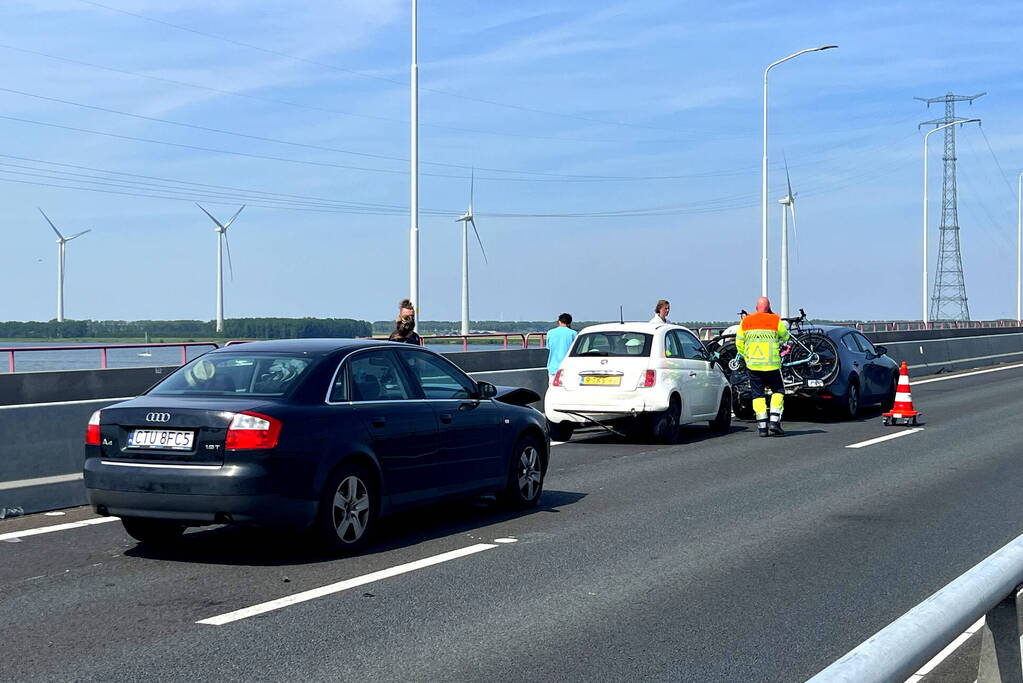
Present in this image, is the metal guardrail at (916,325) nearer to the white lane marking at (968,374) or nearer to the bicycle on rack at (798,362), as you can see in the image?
the white lane marking at (968,374)

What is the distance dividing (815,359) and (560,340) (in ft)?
14.7

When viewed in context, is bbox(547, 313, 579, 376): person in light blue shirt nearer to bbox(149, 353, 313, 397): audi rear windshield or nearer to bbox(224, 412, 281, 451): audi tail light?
bbox(149, 353, 313, 397): audi rear windshield

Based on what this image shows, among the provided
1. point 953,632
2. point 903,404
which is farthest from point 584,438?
point 953,632

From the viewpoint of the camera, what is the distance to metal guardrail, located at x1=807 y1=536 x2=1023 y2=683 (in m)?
2.41

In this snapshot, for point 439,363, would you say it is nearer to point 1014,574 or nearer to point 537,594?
point 537,594

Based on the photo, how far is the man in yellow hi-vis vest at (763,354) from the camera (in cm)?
1652

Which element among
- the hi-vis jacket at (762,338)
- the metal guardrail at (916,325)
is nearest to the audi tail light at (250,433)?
the hi-vis jacket at (762,338)

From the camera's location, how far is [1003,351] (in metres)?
40.0

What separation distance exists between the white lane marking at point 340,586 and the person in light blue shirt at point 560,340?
28.2ft

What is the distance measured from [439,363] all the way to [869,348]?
12.8 metres

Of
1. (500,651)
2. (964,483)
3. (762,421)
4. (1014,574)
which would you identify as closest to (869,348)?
(762,421)

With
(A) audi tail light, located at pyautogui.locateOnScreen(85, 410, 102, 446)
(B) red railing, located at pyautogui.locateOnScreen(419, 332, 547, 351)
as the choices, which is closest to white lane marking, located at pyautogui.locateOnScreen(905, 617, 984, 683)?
(A) audi tail light, located at pyautogui.locateOnScreen(85, 410, 102, 446)

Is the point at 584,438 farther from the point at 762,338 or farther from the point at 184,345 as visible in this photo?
the point at 184,345

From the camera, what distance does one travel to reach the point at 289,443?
7812mm
